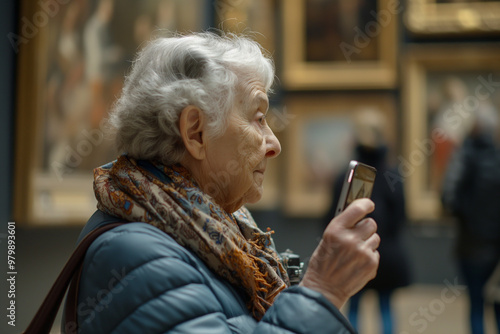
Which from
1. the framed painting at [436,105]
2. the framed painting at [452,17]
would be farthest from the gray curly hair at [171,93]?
the framed painting at [452,17]

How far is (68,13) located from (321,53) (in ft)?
15.5

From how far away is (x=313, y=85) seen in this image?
847 centimetres

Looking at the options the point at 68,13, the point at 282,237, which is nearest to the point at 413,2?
the point at 282,237

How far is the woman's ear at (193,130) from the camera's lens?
1838 mm

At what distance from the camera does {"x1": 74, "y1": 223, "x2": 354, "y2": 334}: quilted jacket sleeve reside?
1482 millimetres

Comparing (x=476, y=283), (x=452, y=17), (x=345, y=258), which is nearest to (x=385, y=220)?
(x=476, y=283)

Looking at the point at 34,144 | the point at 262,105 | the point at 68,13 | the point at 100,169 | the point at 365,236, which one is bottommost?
the point at 34,144

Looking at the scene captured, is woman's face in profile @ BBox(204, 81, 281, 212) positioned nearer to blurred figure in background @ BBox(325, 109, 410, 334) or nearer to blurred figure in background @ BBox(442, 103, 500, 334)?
blurred figure in background @ BBox(325, 109, 410, 334)

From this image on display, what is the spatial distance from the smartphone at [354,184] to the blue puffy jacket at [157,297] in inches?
11.8

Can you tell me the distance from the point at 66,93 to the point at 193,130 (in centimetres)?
297

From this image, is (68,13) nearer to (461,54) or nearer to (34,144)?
(34,144)

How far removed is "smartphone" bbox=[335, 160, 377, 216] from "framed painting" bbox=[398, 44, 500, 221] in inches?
265

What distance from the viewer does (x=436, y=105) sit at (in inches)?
336

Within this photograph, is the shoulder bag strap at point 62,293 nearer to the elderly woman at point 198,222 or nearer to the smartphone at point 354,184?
the elderly woman at point 198,222
